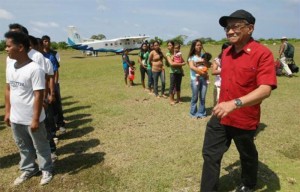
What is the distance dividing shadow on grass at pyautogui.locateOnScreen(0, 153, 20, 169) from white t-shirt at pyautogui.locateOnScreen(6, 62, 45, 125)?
54.4 inches

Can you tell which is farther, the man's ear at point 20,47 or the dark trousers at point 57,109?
the dark trousers at point 57,109

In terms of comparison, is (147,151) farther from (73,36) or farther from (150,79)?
(73,36)

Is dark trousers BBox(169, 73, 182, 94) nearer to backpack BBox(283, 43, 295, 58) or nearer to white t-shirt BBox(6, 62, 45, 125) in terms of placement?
white t-shirt BBox(6, 62, 45, 125)

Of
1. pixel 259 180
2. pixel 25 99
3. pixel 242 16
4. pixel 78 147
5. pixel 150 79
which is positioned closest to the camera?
pixel 242 16

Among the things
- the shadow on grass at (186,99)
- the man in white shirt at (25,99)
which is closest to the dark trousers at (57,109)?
the man in white shirt at (25,99)

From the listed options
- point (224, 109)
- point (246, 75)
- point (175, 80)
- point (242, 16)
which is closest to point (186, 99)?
point (175, 80)

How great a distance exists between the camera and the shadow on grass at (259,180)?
162 inches

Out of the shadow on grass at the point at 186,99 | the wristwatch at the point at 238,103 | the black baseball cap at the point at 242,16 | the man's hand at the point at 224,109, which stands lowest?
the shadow on grass at the point at 186,99

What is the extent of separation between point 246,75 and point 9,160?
13.8ft

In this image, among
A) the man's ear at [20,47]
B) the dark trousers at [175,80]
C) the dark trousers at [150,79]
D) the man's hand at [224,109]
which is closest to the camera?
the man's hand at [224,109]

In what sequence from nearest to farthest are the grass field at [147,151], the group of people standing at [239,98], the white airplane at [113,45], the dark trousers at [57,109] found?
1. the group of people standing at [239,98]
2. the grass field at [147,151]
3. the dark trousers at [57,109]
4. the white airplane at [113,45]

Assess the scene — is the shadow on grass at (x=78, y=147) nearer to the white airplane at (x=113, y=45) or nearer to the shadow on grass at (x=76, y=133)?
the shadow on grass at (x=76, y=133)

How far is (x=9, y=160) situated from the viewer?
5.29 metres

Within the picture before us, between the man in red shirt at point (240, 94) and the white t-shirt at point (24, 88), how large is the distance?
219cm
